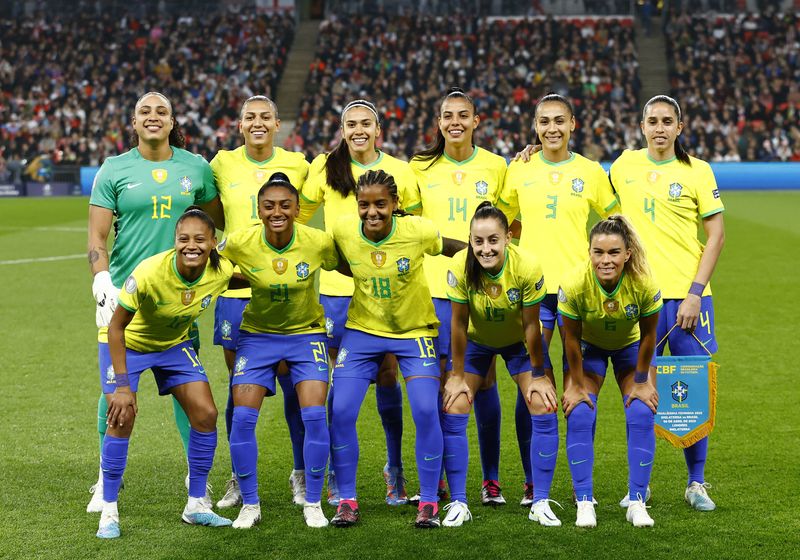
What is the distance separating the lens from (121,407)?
5203 millimetres

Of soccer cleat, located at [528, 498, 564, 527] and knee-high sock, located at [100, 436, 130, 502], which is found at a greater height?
knee-high sock, located at [100, 436, 130, 502]

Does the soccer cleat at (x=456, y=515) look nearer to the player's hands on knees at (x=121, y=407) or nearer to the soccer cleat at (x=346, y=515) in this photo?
the soccer cleat at (x=346, y=515)

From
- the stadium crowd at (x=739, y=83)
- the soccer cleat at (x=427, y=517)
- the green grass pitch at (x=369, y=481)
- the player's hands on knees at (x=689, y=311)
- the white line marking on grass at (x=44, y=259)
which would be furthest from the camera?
the stadium crowd at (x=739, y=83)

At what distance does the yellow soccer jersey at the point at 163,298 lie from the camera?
207 inches

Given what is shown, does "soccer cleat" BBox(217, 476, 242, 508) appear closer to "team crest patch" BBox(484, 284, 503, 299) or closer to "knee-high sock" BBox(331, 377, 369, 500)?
"knee-high sock" BBox(331, 377, 369, 500)

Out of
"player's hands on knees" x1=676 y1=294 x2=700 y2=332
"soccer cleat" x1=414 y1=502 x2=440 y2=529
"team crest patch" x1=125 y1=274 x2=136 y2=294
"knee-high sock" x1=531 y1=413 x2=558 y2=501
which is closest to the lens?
"team crest patch" x1=125 y1=274 x2=136 y2=294

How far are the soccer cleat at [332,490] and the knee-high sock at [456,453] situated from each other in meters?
0.68

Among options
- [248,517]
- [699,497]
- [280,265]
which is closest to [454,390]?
[280,265]

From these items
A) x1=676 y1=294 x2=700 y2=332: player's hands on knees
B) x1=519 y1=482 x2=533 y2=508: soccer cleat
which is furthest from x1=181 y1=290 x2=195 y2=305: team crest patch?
x1=676 y1=294 x2=700 y2=332: player's hands on knees

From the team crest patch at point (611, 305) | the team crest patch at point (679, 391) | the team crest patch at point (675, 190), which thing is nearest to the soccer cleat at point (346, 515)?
the team crest patch at point (611, 305)

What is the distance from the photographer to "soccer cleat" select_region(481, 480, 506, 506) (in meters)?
5.71

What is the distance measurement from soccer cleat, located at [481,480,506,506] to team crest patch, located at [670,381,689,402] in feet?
3.60

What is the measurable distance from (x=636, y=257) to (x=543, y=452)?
114 centimetres

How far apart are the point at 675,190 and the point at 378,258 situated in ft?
5.65
